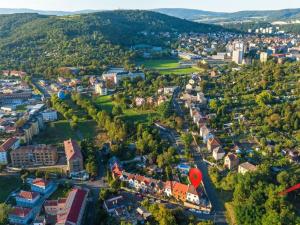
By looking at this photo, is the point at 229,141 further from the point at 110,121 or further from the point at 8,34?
the point at 8,34

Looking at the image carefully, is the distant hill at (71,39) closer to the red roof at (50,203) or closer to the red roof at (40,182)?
the red roof at (40,182)

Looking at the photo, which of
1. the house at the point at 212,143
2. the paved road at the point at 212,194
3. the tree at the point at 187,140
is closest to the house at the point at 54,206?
the paved road at the point at 212,194

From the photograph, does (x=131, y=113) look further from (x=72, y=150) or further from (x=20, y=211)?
(x=20, y=211)

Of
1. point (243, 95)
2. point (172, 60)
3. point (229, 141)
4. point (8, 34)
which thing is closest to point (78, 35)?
point (8, 34)

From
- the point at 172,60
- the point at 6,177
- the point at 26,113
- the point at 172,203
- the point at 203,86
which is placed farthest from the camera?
the point at 172,60

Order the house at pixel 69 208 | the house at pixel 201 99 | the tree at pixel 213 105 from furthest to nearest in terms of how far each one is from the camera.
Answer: the house at pixel 201 99, the tree at pixel 213 105, the house at pixel 69 208

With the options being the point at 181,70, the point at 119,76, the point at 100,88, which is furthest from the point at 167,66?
the point at 100,88

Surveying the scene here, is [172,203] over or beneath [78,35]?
beneath
